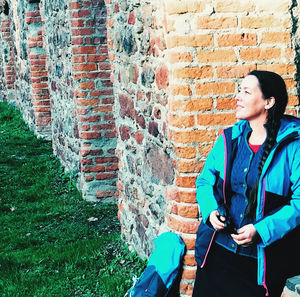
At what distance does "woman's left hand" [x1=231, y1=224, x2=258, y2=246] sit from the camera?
244 centimetres

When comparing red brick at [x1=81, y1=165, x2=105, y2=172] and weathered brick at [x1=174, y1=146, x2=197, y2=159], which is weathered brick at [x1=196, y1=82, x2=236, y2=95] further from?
red brick at [x1=81, y1=165, x2=105, y2=172]

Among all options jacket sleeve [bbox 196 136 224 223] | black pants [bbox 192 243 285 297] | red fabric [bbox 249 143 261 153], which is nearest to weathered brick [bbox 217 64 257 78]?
jacket sleeve [bbox 196 136 224 223]

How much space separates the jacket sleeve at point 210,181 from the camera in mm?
2742

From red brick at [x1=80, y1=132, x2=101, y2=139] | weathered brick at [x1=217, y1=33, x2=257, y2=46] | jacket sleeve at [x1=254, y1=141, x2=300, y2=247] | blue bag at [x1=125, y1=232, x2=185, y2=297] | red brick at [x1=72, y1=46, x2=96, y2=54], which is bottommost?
blue bag at [x1=125, y1=232, x2=185, y2=297]

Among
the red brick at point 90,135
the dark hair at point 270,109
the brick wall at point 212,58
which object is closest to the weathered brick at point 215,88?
the brick wall at point 212,58

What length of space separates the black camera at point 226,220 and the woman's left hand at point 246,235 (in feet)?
0.29

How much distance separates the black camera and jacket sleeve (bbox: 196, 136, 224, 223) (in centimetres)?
7

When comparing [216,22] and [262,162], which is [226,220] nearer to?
[262,162]

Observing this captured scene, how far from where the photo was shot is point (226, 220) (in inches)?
102

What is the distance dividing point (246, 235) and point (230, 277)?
323mm

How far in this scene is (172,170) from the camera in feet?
10.9

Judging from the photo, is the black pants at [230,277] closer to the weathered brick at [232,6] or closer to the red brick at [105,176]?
the weathered brick at [232,6]

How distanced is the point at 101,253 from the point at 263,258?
2.28 m

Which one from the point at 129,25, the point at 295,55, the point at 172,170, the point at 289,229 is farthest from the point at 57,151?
the point at 289,229
